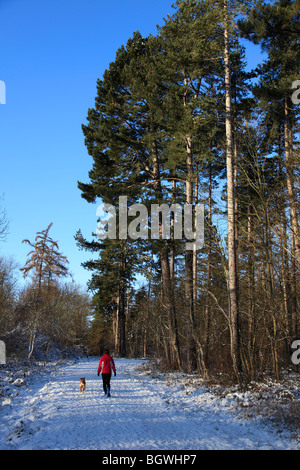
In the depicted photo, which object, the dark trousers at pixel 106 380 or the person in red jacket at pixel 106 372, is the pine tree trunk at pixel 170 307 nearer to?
the person in red jacket at pixel 106 372

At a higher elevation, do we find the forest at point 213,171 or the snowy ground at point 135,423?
the forest at point 213,171

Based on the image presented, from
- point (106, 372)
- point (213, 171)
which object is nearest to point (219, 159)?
point (213, 171)

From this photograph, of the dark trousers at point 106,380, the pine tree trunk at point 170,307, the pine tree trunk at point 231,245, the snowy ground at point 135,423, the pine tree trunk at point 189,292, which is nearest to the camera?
the snowy ground at point 135,423

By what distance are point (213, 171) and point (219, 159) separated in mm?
5040

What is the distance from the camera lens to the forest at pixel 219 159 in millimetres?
12289

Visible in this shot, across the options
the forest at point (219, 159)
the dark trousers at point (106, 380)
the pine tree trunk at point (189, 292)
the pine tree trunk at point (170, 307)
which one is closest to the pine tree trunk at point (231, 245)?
the forest at point (219, 159)

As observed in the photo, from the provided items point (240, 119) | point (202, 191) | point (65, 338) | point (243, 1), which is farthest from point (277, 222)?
point (65, 338)

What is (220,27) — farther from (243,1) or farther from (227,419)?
(227,419)

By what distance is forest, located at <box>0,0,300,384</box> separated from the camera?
12.4 m

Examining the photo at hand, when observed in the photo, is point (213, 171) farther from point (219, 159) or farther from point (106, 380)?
point (106, 380)

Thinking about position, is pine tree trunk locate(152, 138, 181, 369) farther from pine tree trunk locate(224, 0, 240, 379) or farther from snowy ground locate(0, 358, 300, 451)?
snowy ground locate(0, 358, 300, 451)

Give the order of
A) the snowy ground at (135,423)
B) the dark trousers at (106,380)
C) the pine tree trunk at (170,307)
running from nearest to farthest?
the snowy ground at (135,423)
the dark trousers at (106,380)
the pine tree trunk at (170,307)

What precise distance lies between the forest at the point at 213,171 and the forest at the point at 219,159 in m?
0.08

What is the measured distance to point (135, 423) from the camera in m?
7.34
